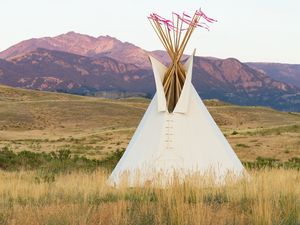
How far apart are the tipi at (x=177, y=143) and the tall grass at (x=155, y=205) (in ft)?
3.54

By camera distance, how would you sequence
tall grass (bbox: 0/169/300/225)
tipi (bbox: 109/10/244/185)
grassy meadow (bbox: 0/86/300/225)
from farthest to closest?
tipi (bbox: 109/10/244/185)
grassy meadow (bbox: 0/86/300/225)
tall grass (bbox: 0/169/300/225)

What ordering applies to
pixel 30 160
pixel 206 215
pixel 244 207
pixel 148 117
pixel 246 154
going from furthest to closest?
pixel 246 154 < pixel 30 160 < pixel 148 117 < pixel 244 207 < pixel 206 215

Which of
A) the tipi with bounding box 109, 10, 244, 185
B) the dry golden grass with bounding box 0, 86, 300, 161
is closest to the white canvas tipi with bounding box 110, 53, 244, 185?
the tipi with bounding box 109, 10, 244, 185

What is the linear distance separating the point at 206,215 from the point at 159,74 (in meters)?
6.75

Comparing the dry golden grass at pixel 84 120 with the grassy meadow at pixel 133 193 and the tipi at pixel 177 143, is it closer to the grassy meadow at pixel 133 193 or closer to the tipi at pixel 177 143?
the grassy meadow at pixel 133 193

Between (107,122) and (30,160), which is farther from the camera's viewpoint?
(107,122)

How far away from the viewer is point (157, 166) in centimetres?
1230

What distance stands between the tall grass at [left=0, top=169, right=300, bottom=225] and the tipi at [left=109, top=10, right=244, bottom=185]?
1080 mm

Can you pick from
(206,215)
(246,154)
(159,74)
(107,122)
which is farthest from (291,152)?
(107,122)

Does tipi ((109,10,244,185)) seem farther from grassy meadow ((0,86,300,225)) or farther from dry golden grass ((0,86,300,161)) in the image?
dry golden grass ((0,86,300,161))

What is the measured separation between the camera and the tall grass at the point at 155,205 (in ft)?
22.9

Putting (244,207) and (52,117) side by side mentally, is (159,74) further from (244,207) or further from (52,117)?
(52,117)

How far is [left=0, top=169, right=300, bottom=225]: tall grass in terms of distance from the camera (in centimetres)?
697

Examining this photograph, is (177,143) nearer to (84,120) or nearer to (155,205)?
(155,205)
